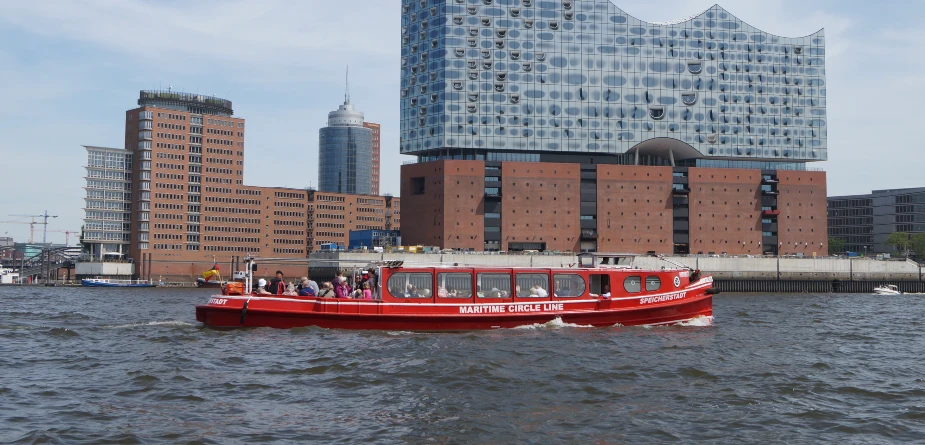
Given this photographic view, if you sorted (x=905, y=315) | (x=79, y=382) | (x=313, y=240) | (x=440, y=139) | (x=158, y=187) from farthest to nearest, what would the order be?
(x=313, y=240) < (x=158, y=187) < (x=440, y=139) < (x=905, y=315) < (x=79, y=382)

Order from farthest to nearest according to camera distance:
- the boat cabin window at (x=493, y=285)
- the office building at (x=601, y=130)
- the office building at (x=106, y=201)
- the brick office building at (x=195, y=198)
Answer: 1. the office building at (x=106, y=201)
2. the brick office building at (x=195, y=198)
3. the office building at (x=601, y=130)
4. the boat cabin window at (x=493, y=285)

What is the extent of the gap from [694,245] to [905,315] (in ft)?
184

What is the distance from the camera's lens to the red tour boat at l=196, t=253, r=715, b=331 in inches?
1125

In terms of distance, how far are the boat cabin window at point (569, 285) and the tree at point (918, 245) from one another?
402ft

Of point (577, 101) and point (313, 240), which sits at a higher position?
point (577, 101)

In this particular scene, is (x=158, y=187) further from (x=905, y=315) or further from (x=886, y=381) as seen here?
(x=886, y=381)

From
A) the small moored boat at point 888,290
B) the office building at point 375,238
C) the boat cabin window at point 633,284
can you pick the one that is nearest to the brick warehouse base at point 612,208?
the office building at point 375,238

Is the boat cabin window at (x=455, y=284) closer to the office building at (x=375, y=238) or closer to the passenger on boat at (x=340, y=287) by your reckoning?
the passenger on boat at (x=340, y=287)

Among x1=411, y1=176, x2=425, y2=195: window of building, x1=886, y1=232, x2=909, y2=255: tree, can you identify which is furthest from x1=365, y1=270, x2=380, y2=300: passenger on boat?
x1=886, y1=232, x2=909, y2=255: tree

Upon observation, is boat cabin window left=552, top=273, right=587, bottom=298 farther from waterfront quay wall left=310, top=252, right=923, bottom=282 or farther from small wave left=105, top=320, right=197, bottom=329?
waterfront quay wall left=310, top=252, right=923, bottom=282

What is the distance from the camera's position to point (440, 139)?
331 ft

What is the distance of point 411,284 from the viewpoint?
96.7 feet

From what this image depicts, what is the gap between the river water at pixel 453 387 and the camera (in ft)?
50.5

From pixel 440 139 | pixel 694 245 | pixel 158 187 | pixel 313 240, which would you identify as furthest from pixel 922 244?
pixel 158 187
